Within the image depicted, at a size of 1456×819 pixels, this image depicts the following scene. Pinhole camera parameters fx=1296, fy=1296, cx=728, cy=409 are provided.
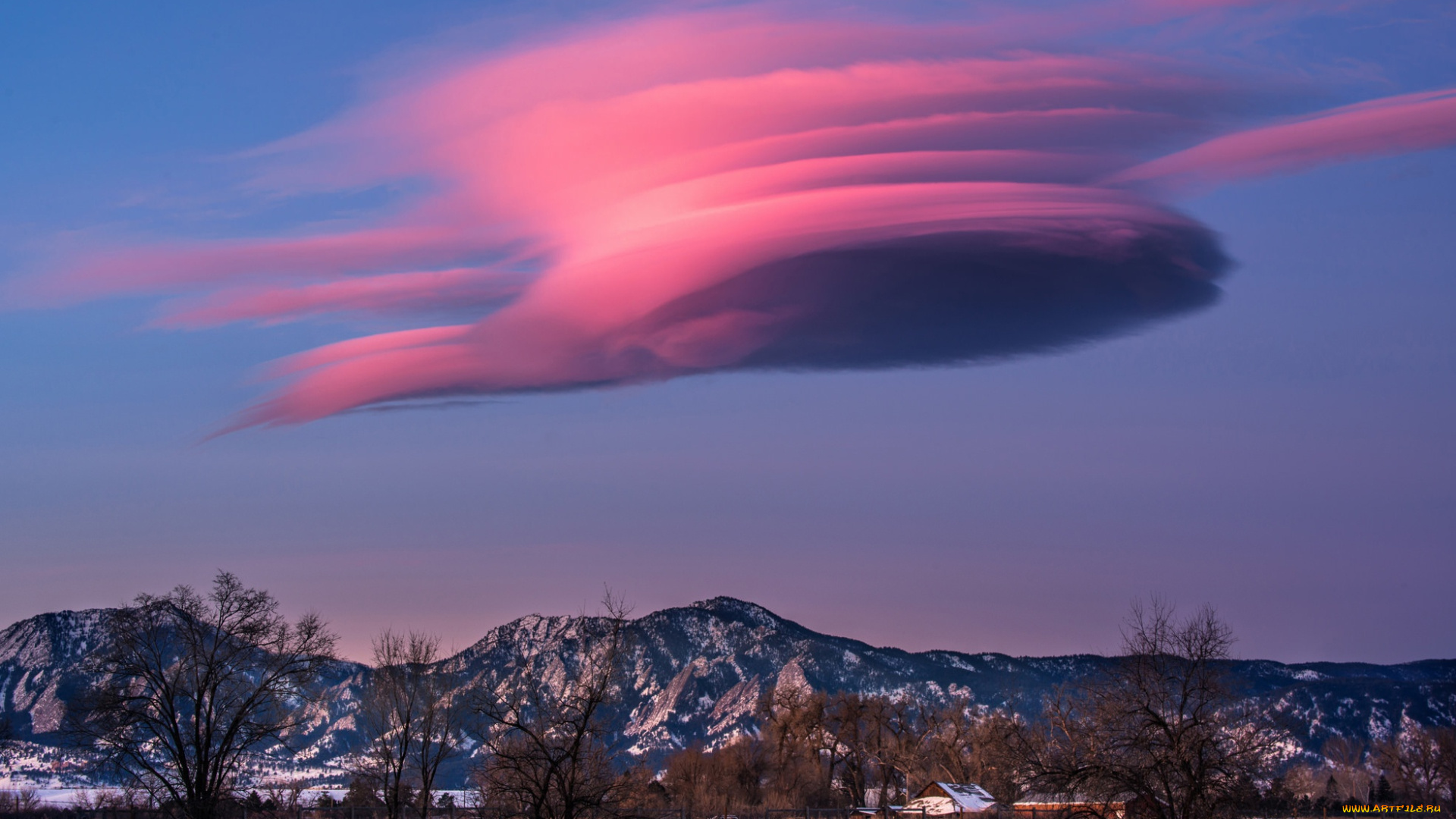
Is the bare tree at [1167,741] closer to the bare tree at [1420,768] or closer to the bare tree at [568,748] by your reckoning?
the bare tree at [568,748]

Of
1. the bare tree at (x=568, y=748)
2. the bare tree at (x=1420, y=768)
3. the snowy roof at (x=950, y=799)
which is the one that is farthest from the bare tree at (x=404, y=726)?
the bare tree at (x=1420, y=768)

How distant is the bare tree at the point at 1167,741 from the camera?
42.8 meters

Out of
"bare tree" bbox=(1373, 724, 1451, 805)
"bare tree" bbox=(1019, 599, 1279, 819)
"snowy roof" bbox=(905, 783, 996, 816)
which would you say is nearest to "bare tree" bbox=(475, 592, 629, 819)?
"bare tree" bbox=(1019, 599, 1279, 819)

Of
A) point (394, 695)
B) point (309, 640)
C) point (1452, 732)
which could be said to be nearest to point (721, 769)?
point (394, 695)

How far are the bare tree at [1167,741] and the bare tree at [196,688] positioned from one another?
33742mm

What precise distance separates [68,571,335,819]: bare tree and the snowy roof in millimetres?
54345

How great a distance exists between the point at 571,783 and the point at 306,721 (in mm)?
29720

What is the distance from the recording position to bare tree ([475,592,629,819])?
38875 mm

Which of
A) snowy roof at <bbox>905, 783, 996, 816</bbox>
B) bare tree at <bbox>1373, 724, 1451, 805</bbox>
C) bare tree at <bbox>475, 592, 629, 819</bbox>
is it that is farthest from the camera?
bare tree at <bbox>1373, 724, 1451, 805</bbox>

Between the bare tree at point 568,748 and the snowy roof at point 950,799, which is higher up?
the bare tree at point 568,748

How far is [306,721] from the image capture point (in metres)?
63.5

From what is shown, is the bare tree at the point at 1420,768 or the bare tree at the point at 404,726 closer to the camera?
the bare tree at the point at 404,726

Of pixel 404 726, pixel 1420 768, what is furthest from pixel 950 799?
pixel 1420 768

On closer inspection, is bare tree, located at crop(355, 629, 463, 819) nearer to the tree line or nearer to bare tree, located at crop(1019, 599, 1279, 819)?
the tree line
